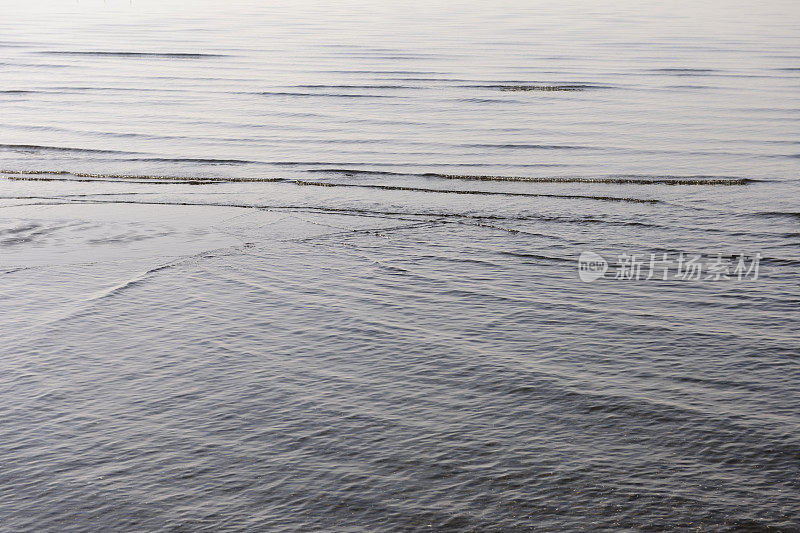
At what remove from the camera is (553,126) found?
73.9 feet

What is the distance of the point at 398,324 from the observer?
9.53 metres

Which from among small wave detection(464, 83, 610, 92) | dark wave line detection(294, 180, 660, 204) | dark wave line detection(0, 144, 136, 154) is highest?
small wave detection(464, 83, 610, 92)

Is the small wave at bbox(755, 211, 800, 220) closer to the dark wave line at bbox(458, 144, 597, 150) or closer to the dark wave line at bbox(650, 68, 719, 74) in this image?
the dark wave line at bbox(458, 144, 597, 150)

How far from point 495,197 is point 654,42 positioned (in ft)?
102

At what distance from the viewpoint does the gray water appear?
6457mm

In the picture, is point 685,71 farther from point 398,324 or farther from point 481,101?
point 398,324

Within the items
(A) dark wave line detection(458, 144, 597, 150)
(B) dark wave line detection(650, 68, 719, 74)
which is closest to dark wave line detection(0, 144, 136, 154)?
(A) dark wave line detection(458, 144, 597, 150)

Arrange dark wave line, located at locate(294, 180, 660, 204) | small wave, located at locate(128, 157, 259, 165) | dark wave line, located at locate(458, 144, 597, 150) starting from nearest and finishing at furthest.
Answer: dark wave line, located at locate(294, 180, 660, 204) → small wave, located at locate(128, 157, 259, 165) → dark wave line, located at locate(458, 144, 597, 150)

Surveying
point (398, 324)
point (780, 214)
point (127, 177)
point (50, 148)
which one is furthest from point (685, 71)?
point (398, 324)

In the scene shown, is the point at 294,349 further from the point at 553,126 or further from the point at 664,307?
the point at 553,126

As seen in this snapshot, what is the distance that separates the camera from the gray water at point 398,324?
254 inches

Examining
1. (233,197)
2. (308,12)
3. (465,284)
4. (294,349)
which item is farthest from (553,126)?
(308,12)

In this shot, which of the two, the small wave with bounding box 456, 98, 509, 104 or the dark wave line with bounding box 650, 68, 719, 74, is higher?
the dark wave line with bounding box 650, 68, 719, 74

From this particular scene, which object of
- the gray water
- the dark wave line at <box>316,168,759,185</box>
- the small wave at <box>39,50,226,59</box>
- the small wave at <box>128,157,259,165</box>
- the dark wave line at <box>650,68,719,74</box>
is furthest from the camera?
the small wave at <box>39,50,226,59</box>
